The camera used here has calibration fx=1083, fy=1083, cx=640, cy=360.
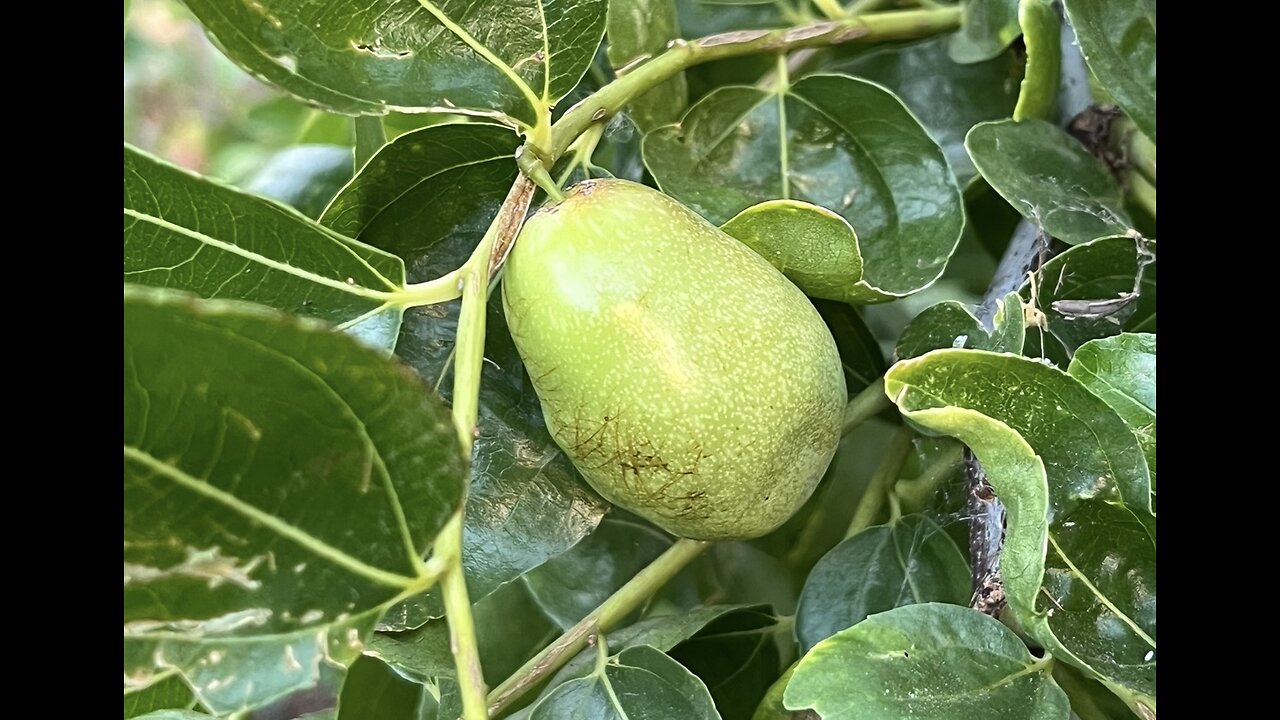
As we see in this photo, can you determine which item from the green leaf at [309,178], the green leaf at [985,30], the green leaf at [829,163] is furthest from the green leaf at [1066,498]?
the green leaf at [309,178]

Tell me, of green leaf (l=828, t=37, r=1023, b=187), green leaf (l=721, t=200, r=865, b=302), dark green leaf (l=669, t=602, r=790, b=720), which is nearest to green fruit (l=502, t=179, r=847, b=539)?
green leaf (l=721, t=200, r=865, b=302)

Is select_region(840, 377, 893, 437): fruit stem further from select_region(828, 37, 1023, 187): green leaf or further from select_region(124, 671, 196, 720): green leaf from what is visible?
select_region(124, 671, 196, 720): green leaf

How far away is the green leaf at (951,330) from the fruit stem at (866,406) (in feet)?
0.07

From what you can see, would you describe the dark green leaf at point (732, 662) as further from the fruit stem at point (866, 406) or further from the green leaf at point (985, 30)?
the green leaf at point (985, 30)

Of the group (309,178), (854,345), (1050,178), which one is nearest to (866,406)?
(854,345)

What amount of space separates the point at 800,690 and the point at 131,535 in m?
0.21

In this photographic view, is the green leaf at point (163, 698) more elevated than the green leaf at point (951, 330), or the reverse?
the green leaf at point (163, 698)

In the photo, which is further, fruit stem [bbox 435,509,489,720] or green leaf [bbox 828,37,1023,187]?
green leaf [bbox 828,37,1023,187]

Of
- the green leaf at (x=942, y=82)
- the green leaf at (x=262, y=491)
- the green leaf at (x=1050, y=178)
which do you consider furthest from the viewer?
Result: the green leaf at (x=942, y=82)

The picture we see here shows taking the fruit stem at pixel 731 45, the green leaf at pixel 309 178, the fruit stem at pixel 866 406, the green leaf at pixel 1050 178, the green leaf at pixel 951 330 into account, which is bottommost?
the fruit stem at pixel 866 406

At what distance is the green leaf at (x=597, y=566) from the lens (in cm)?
56

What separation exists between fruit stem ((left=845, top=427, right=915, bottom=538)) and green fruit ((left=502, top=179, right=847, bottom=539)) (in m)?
0.12

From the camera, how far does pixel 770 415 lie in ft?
1.33

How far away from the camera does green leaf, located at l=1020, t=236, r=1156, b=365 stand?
1.56ft
